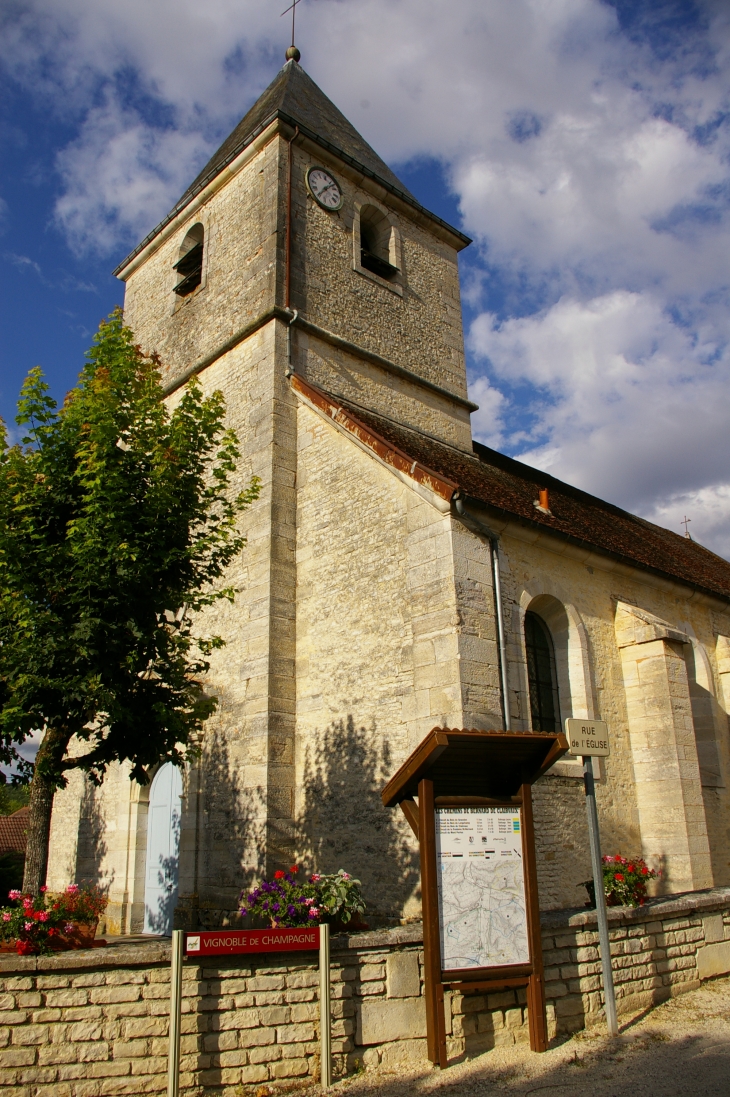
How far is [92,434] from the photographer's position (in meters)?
6.88

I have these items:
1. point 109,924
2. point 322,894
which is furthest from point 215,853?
point 322,894

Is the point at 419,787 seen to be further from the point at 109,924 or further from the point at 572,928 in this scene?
the point at 109,924

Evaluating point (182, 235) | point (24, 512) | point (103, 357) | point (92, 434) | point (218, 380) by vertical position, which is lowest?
point (24, 512)

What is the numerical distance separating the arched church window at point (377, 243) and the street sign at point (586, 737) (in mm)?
10207

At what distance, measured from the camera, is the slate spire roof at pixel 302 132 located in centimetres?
1388

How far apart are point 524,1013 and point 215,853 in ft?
15.0

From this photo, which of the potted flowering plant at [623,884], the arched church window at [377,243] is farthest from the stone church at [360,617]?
the potted flowering plant at [623,884]

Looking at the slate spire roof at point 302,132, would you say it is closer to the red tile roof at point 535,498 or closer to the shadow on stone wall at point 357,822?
the red tile roof at point 535,498

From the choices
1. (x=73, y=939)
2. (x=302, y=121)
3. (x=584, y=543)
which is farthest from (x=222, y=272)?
(x=73, y=939)

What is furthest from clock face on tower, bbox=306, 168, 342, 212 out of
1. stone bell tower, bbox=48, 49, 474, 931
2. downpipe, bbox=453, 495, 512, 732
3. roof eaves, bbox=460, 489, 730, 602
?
downpipe, bbox=453, 495, 512, 732

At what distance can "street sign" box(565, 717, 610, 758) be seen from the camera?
6.30 m

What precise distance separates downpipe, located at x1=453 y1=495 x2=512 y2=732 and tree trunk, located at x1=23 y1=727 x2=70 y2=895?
4133 mm

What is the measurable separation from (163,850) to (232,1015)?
6.06 metres

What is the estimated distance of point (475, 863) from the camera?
561 centimetres
